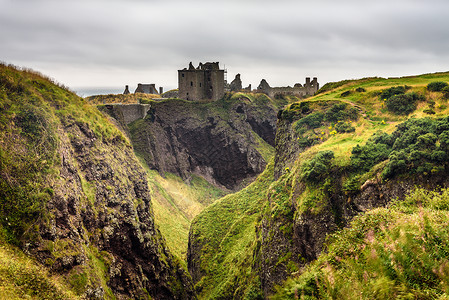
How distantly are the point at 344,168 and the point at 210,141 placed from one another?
215ft

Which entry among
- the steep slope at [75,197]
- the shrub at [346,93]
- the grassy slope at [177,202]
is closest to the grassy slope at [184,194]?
the grassy slope at [177,202]

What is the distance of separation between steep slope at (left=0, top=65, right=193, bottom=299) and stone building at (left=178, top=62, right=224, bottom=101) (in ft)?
197

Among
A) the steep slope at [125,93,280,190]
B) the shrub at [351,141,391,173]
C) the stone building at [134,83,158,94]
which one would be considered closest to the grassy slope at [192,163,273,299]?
the shrub at [351,141,391,173]

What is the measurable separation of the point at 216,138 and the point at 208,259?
47.3m

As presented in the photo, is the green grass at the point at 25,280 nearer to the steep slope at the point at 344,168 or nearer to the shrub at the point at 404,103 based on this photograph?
the steep slope at the point at 344,168

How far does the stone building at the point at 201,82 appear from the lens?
287 feet

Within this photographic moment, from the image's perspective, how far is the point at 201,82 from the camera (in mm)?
89812

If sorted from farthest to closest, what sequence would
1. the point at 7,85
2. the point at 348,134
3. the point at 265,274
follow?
the point at 348,134
the point at 265,274
the point at 7,85

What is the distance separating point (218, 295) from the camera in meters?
35.6

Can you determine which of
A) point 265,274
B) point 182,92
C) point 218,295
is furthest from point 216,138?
point 265,274

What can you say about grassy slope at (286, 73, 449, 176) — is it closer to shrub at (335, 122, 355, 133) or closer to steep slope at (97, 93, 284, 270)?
shrub at (335, 122, 355, 133)

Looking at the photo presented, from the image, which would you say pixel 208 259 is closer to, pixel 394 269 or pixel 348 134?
pixel 348 134

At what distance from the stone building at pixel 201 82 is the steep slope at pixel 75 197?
59928 mm

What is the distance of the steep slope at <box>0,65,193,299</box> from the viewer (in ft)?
53.2
